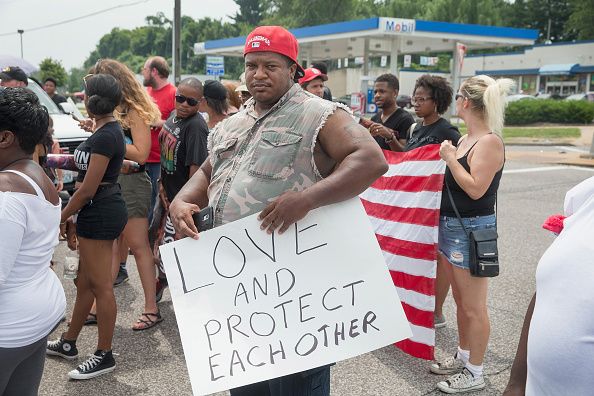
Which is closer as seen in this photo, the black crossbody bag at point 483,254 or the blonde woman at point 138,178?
the black crossbody bag at point 483,254

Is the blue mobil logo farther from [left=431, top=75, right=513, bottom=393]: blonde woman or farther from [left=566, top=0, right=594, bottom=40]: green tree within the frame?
[left=566, top=0, right=594, bottom=40]: green tree

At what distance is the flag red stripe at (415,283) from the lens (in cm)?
391

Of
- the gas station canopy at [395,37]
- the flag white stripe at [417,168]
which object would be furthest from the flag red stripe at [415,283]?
the gas station canopy at [395,37]

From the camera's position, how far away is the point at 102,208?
367 cm

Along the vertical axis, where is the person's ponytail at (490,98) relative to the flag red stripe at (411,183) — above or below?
above

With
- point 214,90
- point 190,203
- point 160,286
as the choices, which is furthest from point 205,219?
point 160,286

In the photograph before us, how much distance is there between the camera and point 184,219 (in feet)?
7.24

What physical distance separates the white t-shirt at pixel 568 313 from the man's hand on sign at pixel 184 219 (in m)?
1.24

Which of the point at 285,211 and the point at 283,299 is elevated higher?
the point at 285,211

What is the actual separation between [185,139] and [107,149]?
2.89 ft

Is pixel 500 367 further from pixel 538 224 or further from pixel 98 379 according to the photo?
pixel 538 224

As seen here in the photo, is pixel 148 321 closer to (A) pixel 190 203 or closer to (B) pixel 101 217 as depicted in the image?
(B) pixel 101 217

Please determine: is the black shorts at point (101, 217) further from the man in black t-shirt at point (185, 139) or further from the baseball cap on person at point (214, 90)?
the baseball cap on person at point (214, 90)

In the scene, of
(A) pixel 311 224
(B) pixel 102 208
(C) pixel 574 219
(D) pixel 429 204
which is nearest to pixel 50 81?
(B) pixel 102 208
